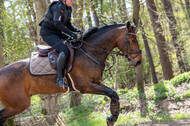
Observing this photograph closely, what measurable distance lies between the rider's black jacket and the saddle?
0.43 meters

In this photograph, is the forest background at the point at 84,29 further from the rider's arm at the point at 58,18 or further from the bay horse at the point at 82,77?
the rider's arm at the point at 58,18

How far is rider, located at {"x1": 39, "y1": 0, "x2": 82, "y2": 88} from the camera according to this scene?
4645 mm

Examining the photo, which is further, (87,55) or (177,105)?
(177,105)

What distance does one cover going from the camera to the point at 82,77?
4816 millimetres

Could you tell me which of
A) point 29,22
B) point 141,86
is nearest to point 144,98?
point 141,86

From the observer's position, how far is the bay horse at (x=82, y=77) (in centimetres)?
473

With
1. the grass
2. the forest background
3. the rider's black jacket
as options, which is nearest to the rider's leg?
the rider's black jacket

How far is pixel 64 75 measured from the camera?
15.8 feet

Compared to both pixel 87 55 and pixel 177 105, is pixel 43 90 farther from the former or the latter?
pixel 177 105

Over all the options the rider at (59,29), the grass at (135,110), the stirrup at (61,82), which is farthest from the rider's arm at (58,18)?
the grass at (135,110)

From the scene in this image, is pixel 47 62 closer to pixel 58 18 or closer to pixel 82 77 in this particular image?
pixel 82 77

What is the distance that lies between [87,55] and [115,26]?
1.06 meters

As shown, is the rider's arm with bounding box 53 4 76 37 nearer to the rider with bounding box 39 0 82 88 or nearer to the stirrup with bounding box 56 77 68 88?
the rider with bounding box 39 0 82 88

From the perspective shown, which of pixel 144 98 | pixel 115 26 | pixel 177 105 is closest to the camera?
pixel 115 26
